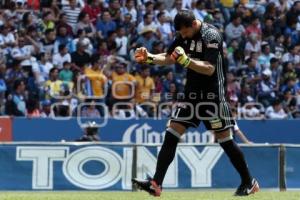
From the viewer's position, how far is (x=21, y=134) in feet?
57.5

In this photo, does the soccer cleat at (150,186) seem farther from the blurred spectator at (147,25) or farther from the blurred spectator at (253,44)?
the blurred spectator at (253,44)

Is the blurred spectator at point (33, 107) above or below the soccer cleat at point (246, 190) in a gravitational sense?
below

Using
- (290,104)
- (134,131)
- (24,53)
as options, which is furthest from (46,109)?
(290,104)

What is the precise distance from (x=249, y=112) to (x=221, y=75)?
→ 10.1 m

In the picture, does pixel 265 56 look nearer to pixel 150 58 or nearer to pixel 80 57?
pixel 80 57

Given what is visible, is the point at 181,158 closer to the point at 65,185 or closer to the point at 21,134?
the point at 65,185

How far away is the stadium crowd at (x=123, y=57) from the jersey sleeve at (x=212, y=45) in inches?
327

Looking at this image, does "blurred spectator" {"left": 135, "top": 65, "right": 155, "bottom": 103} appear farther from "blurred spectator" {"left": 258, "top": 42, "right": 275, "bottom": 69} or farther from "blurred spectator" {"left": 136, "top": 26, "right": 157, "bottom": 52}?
"blurred spectator" {"left": 258, "top": 42, "right": 275, "bottom": 69}

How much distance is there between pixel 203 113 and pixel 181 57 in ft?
2.64

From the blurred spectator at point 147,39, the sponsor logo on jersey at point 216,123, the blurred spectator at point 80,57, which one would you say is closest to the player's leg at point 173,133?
the sponsor logo on jersey at point 216,123

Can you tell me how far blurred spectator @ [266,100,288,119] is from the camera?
63.7 feet

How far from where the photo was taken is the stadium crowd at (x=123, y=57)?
18047 millimetres

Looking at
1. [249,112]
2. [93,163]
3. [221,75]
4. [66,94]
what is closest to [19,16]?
[66,94]

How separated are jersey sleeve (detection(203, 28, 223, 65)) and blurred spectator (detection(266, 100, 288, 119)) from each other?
10.5 m
